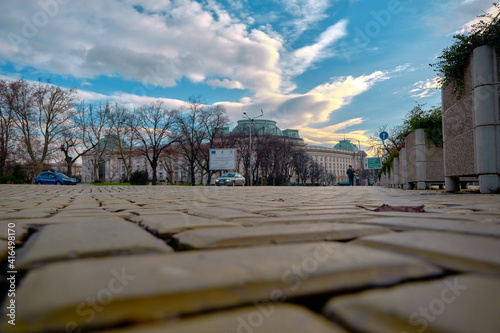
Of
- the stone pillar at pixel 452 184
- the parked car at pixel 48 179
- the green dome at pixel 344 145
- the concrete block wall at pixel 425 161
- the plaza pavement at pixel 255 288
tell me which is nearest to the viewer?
the plaza pavement at pixel 255 288

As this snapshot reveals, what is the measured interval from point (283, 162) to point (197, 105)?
799 inches

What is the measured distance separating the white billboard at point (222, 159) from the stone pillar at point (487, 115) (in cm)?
3318

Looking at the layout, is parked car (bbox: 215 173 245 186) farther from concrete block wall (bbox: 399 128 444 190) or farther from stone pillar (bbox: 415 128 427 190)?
stone pillar (bbox: 415 128 427 190)

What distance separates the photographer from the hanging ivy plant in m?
6.41

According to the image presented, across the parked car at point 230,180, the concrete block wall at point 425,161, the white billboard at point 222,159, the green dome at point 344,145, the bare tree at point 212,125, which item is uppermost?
the green dome at point 344,145

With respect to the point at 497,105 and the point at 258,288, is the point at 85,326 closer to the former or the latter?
the point at 258,288

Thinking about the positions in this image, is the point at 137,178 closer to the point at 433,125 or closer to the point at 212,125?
the point at 212,125

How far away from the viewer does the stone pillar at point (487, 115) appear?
637 centimetres

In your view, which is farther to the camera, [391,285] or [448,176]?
[448,176]

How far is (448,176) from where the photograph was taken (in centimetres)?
840

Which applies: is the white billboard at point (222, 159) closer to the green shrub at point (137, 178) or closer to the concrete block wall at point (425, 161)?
the green shrub at point (137, 178)

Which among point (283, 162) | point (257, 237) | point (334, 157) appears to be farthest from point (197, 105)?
point (334, 157)

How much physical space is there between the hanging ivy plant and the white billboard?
3202cm

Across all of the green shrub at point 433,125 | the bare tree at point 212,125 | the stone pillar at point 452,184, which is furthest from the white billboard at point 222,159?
the stone pillar at point 452,184
